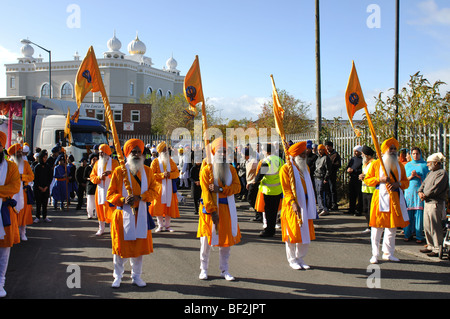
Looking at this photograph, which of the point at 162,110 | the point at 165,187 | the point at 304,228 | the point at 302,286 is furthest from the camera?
the point at 162,110

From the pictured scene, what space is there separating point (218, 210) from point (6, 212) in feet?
9.43

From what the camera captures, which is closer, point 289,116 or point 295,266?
point 295,266

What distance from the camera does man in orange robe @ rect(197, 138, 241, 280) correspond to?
6422 mm

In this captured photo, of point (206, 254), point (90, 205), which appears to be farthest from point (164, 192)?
point (206, 254)

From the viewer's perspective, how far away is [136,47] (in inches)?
2921

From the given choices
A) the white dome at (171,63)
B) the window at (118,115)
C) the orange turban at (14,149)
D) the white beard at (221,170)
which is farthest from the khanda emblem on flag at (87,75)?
the white dome at (171,63)

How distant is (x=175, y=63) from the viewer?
279 feet

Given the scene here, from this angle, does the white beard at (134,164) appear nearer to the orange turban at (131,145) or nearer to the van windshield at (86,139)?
the orange turban at (131,145)

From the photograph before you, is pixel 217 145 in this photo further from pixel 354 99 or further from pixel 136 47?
pixel 136 47

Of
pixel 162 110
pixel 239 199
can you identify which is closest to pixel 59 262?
pixel 239 199

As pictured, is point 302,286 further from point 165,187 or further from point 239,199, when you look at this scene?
point 239,199

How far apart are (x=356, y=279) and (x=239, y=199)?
10812 mm

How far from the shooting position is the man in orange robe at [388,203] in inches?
297
